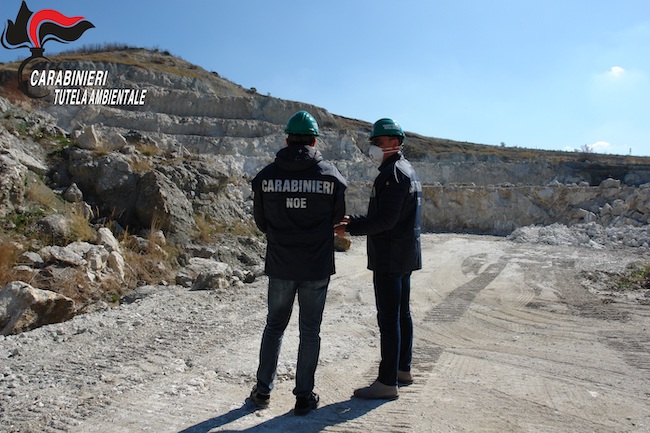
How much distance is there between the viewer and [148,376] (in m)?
3.79

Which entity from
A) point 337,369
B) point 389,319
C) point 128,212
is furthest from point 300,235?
point 128,212

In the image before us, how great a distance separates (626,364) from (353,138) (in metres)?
34.5

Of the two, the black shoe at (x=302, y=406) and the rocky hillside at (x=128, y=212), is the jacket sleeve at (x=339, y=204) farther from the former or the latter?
the rocky hillside at (x=128, y=212)

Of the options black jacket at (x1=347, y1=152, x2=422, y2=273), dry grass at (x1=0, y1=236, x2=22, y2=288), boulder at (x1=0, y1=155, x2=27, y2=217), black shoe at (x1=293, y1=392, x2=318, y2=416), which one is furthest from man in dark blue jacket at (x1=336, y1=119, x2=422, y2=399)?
boulder at (x1=0, y1=155, x2=27, y2=217)

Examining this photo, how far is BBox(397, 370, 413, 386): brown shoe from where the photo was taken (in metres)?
3.70

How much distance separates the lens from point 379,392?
11.2ft

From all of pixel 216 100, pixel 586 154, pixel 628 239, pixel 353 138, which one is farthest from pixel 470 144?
pixel 628 239

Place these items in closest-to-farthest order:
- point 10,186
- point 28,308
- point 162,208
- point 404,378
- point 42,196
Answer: point 404,378
point 28,308
point 10,186
point 42,196
point 162,208

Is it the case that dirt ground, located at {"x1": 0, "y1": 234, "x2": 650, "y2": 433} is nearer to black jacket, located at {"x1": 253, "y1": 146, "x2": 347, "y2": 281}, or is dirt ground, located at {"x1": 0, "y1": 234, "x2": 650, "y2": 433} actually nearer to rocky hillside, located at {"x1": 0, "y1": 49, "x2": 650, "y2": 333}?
rocky hillside, located at {"x1": 0, "y1": 49, "x2": 650, "y2": 333}

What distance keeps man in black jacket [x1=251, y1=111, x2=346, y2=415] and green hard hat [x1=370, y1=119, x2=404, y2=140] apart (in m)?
0.60

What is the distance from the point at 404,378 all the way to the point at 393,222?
4.24 feet

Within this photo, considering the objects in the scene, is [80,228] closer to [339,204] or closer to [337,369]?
[337,369]

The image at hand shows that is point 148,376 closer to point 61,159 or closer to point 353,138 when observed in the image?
point 61,159

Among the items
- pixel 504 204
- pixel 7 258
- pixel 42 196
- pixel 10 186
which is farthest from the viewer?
pixel 504 204
